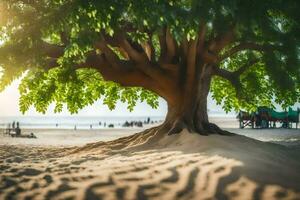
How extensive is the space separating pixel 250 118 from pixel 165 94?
97.0 ft

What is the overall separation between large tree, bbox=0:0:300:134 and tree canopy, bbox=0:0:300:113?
0.03 m

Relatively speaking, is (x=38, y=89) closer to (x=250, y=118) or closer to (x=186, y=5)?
(x=186, y=5)

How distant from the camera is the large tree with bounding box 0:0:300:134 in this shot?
881 cm

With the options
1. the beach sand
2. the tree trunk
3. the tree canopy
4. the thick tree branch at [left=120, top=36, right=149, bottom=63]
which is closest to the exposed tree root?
the tree trunk

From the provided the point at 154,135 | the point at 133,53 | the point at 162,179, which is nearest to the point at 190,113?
the point at 154,135

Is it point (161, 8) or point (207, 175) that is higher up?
point (161, 8)

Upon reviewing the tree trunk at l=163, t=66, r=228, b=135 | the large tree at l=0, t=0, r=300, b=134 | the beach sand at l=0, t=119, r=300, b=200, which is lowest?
the beach sand at l=0, t=119, r=300, b=200

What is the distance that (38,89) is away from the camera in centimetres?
1905

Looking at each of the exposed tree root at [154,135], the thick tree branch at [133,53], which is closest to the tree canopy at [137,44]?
the thick tree branch at [133,53]

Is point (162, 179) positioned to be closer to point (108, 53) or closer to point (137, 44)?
point (108, 53)

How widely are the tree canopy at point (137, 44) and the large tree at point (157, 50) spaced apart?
0.10ft

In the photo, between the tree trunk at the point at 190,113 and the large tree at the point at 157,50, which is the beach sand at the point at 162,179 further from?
the tree trunk at the point at 190,113

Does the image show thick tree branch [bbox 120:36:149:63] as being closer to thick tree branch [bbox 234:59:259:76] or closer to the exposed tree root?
the exposed tree root

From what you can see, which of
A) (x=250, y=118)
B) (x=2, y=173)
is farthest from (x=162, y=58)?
(x=250, y=118)
